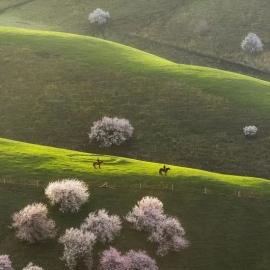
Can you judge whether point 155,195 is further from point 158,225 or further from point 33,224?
point 33,224

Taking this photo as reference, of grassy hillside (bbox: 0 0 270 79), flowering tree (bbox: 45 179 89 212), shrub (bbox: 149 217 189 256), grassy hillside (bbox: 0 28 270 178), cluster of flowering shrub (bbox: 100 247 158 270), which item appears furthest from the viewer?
grassy hillside (bbox: 0 0 270 79)

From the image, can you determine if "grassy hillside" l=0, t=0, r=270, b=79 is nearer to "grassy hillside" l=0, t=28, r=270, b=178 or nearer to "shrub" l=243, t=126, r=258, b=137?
"grassy hillside" l=0, t=28, r=270, b=178

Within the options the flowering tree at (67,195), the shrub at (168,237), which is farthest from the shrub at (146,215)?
the flowering tree at (67,195)

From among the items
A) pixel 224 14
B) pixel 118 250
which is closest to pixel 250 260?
pixel 118 250

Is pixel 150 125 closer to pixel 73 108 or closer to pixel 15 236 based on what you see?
pixel 73 108

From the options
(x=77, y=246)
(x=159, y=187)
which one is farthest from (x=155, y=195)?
(x=77, y=246)

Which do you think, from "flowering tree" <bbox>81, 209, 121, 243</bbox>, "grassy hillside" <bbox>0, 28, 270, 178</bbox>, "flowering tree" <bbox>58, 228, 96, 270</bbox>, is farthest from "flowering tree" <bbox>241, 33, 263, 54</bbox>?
"flowering tree" <bbox>58, 228, 96, 270</bbox>
